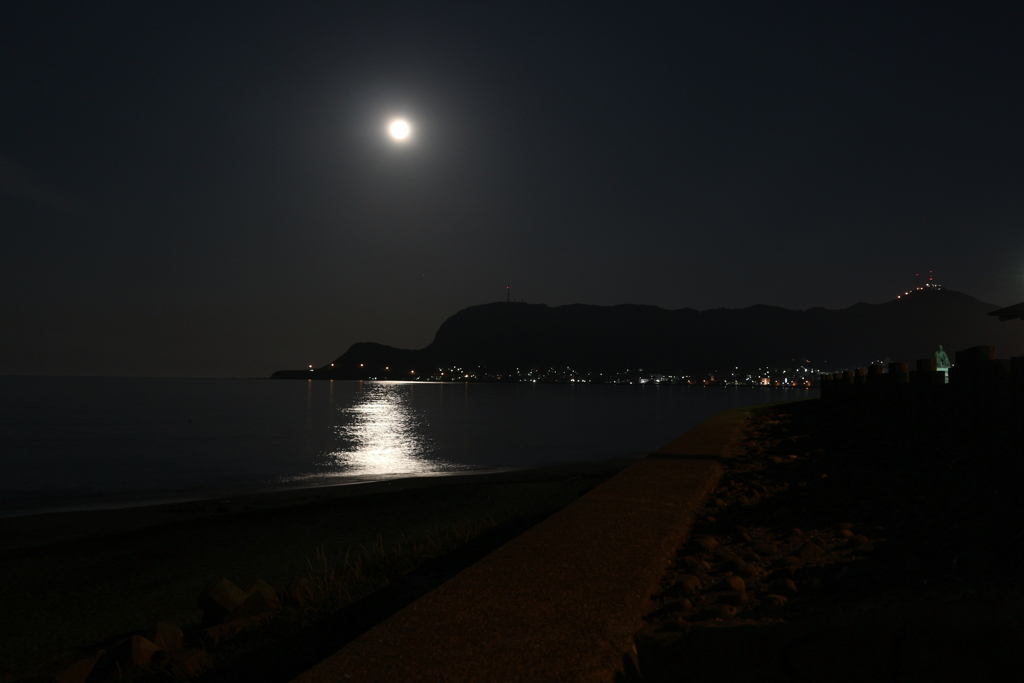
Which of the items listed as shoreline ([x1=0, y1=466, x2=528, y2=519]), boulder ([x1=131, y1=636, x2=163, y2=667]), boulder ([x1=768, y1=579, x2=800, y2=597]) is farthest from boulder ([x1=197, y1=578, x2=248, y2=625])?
shoreline ([x1=0, y1=466, x2=528, y2=519])

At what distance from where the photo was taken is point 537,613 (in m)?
2.99

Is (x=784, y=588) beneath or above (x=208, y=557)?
above

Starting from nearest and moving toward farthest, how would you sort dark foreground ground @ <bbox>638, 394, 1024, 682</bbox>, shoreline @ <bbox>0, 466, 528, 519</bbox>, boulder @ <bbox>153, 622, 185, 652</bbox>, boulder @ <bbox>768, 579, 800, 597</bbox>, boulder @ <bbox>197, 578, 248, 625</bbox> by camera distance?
dark foreground ground @ <bbox>638, 394, 1024, 682</bbox>, boulder @ <bbox>768, 579, 800, 597</bbox>, boulder @ <bbox>153, 622, 185, 652</bbox>, boulder @ <bbox>197, 578, 248, 625</bbox>, shoreline @ <bbox>0, 466, 528, 519</bbox>

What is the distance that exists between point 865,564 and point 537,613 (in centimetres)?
213

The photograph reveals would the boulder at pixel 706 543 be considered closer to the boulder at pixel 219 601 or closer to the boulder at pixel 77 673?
the boulder at pixel 219 601

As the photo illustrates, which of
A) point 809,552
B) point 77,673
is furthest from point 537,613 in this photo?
point 77,673

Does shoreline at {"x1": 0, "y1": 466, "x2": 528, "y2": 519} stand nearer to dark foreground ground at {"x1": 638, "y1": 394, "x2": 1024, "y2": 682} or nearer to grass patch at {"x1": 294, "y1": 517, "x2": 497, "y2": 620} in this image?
grass patch at {"x1": 294, "y1": 517, "x2": 497, "y2": 620}

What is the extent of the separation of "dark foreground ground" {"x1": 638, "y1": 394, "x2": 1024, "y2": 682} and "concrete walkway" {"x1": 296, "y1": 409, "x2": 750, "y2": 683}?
0.18 m

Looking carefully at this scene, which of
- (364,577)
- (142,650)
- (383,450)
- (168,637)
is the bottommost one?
(383,450)

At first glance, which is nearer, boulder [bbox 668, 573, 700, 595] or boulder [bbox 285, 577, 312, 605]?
boulder [bbox 668, 573, 700, 595]

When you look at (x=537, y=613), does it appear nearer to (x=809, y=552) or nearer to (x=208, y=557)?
(x=809, y=552)

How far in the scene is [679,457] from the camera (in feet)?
29.3

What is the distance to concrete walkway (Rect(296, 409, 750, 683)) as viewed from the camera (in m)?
2.49

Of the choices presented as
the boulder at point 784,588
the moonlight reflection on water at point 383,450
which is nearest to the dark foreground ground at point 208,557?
the boulder at point 784,588
